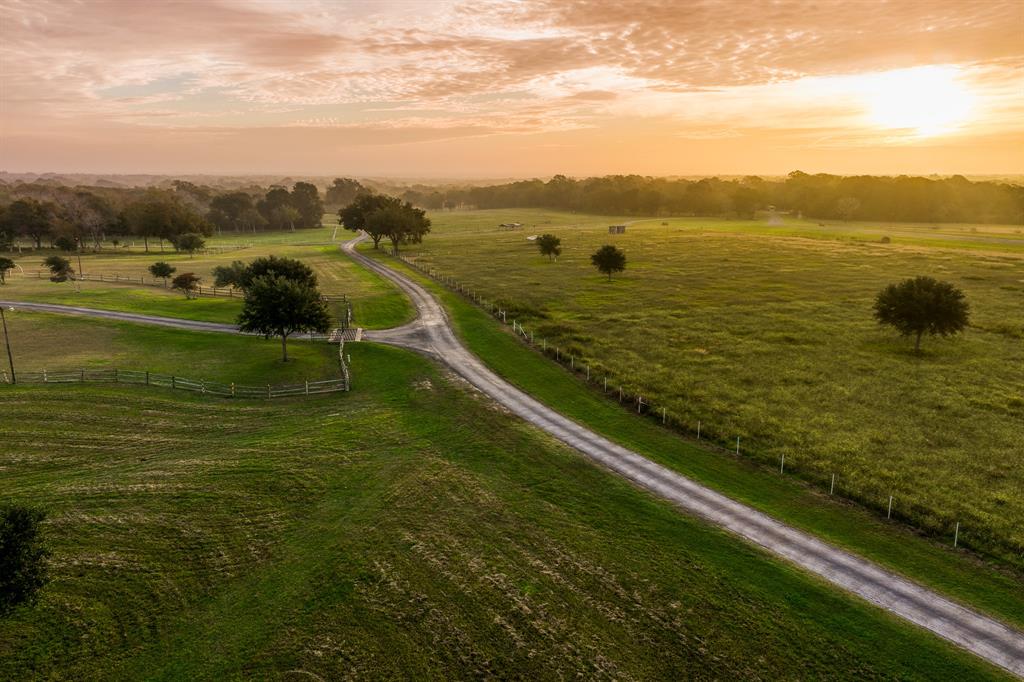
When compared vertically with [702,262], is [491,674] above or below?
below

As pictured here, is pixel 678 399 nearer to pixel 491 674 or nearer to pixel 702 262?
pixel 491 674

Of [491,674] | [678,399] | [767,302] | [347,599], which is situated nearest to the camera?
[491,674]

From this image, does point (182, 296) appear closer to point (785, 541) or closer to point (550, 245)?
point (550, 245)

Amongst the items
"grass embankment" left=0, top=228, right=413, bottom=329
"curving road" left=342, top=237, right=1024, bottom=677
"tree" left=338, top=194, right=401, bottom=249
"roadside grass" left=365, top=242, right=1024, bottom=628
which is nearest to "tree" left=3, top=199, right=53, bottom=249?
"grass embankment" left=0, top=228, right=413, bottom=329

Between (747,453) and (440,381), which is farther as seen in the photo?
(440,381)

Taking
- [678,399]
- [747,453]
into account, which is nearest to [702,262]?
[678,399]

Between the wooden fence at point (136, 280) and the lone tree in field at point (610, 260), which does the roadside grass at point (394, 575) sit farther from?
the lone tree in field at point (610, 260)

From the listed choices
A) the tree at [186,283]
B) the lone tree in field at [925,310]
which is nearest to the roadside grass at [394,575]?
the lone tree in field at [925,310]

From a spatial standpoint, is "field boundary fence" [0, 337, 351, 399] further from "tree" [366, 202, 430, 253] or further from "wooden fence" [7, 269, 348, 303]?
"tree" [366, 202, 430, 253]
